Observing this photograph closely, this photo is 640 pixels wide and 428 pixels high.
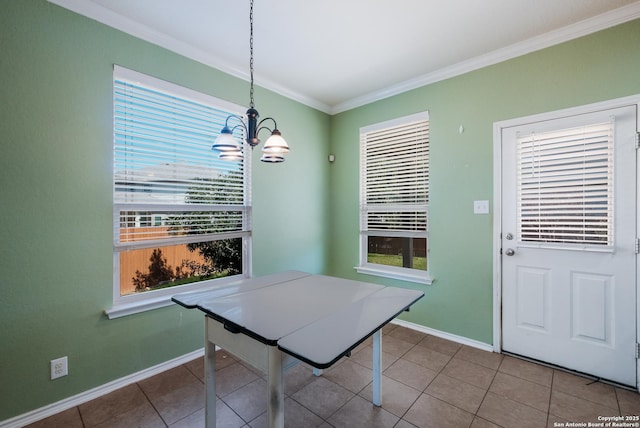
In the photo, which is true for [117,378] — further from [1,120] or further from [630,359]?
[630,359]

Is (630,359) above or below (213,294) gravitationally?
below

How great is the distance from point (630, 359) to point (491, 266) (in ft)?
3.45

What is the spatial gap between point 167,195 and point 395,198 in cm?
242

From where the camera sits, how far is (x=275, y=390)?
3.82ft

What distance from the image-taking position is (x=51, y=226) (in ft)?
5.99

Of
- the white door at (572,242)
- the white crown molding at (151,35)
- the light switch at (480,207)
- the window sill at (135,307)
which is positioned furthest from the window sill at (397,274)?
the white crown molding at (151,35)

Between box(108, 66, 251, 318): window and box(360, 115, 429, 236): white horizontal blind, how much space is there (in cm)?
160

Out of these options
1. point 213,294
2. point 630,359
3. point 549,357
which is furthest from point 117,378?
point 630,359

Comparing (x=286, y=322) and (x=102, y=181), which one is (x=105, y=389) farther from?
(x=286, y=322)

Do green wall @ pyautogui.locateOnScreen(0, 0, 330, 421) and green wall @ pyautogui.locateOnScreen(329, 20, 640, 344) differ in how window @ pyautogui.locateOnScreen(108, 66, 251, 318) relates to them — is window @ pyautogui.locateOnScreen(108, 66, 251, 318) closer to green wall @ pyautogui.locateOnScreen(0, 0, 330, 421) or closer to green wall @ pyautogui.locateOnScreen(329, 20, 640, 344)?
green wall @ pyautogui.locateOnScreen(0, 0, 330, 421)

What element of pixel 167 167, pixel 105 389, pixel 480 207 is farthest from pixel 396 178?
pixel 105 389

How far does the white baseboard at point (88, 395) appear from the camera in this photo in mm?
1699

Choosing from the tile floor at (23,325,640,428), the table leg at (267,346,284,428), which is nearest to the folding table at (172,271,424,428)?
the table leg at (267,346,284,428)

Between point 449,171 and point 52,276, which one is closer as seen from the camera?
point 52,276
